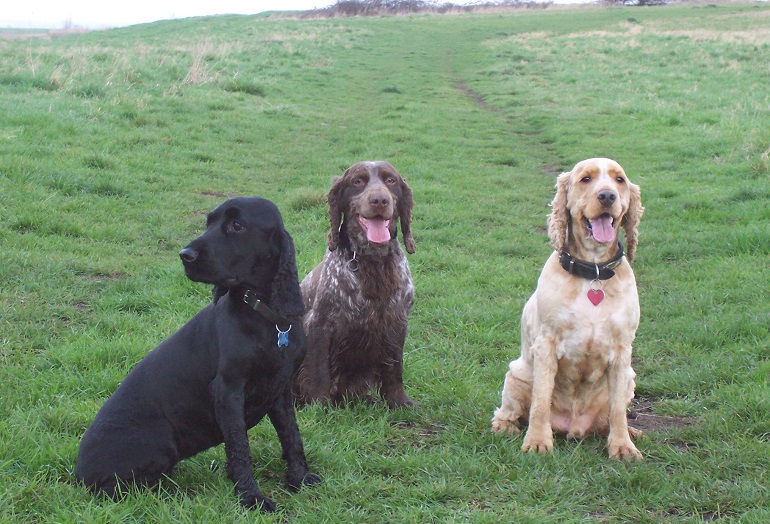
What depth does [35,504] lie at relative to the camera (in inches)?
130

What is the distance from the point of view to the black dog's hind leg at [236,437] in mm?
3395

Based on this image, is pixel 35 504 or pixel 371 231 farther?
pixel 371 231

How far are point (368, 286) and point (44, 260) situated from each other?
3.50 meters

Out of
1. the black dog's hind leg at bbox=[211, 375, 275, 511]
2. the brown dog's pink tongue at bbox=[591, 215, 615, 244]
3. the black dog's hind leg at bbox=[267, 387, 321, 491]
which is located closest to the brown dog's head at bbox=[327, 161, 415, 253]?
the brown dog's pink tongue at bbox=[591, 215, 615, 244]

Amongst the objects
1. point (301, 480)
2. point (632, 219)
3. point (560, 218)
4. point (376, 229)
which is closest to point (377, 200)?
point (376, 229)

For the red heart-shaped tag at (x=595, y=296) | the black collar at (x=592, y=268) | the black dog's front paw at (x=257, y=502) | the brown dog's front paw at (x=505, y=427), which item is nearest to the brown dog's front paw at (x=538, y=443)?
the brown dog's front paw at (x=505, y=427)

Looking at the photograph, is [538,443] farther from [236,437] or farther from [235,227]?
[235,227]

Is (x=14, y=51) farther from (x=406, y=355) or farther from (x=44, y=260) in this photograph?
(x=406, y=355)

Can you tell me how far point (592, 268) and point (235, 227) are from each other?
190 centimetres

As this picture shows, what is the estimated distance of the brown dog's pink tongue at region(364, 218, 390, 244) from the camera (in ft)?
15.5

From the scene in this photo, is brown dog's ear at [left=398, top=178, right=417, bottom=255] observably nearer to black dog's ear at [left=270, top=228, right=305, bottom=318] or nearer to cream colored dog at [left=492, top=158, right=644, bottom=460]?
cream colored dog at [left=492, top=158, right=644, bottom=460]

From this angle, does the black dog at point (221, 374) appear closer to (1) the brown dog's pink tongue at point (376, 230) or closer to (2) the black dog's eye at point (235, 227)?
(2) the black dog's eye at point (235, 227)

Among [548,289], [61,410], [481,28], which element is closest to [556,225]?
[548,289]

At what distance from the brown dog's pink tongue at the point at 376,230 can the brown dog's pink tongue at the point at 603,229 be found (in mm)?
1271
